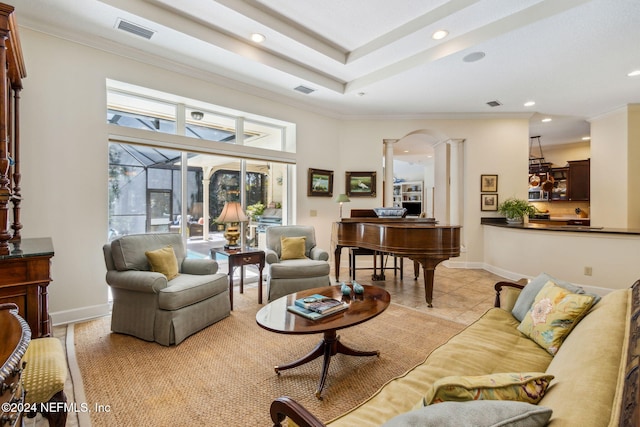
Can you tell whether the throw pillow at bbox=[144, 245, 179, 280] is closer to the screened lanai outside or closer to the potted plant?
the screened lanai outside

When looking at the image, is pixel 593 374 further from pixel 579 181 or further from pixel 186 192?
pixel 579 181

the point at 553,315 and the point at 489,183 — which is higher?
the point at 489,183

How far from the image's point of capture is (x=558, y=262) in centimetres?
438

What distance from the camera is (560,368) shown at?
1113 millimetres

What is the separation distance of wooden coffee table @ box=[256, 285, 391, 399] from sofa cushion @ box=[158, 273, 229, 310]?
917 mm

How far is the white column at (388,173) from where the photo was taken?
5.87m

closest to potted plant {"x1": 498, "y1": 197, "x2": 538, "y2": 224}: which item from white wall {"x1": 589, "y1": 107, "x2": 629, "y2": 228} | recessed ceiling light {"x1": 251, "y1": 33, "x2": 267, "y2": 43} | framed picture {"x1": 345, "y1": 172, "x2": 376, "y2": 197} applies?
white wall {"x1": 589, "y1": 107, "x2": 629, "y2": 228}

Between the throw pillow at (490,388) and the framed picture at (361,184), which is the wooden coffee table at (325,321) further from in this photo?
the framed picture at (361,184)

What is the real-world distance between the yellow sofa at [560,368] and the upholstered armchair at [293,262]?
2.05 metres

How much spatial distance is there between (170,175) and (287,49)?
2.22 metres

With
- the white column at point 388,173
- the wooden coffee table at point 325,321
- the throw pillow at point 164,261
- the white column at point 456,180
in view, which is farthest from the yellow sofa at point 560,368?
the white column at point 456,180

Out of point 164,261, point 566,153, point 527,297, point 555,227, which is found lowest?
point 527,297

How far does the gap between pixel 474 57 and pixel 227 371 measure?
13.5 ft

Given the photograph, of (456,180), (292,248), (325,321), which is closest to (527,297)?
(325,321)
